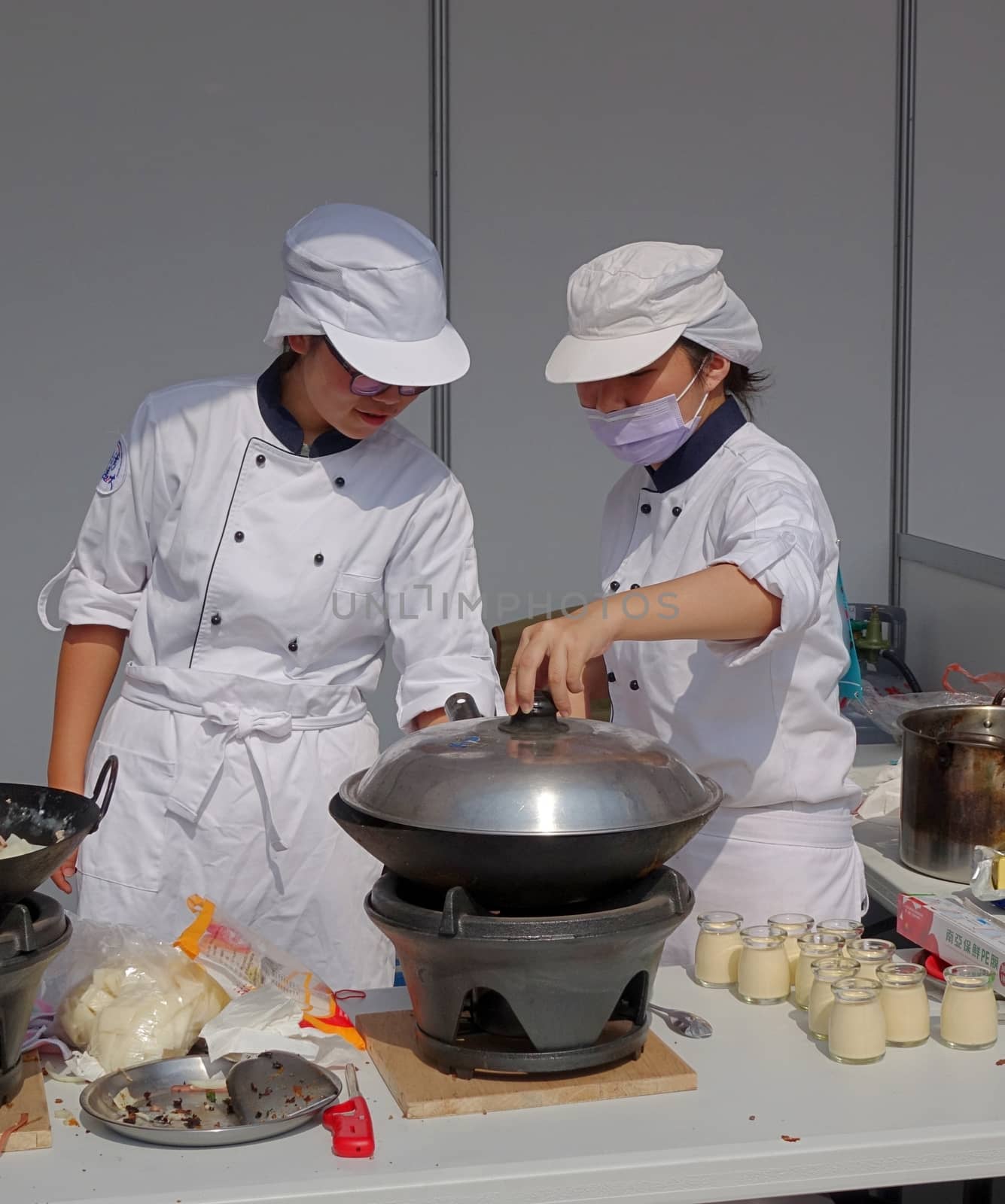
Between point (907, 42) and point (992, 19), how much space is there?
0.94ft

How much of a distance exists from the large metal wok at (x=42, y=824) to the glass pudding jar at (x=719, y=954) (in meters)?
0.75

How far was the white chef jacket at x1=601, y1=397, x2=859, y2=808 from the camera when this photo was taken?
1982 mm

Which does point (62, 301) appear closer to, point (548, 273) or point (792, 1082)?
point (548, 273)

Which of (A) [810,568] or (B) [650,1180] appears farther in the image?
(A) [810,568]

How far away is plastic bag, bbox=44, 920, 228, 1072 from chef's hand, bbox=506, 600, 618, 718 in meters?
0.47

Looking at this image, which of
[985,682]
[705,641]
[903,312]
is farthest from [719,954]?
[903,312]

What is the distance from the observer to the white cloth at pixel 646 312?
198 cm

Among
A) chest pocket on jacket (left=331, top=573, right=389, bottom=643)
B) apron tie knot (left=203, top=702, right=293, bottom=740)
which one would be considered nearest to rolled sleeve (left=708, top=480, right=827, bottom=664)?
chest pocket on jacket (left=331, top=573, right=389, bottom=643)

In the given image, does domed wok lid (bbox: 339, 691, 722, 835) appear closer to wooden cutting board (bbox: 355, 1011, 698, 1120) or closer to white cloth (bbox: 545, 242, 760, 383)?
wooden cutting board (bbox: 355, 1011, 698, 1120)

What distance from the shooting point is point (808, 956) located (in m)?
1.67

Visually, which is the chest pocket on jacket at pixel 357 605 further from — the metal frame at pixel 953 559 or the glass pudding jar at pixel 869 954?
the metal frame at pixel 953 559

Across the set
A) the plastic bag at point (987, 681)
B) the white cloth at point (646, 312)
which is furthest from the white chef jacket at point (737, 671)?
the plastic bag at point (987, 681)

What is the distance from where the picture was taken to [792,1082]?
148cm

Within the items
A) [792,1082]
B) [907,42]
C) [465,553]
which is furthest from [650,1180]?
[907,42]
